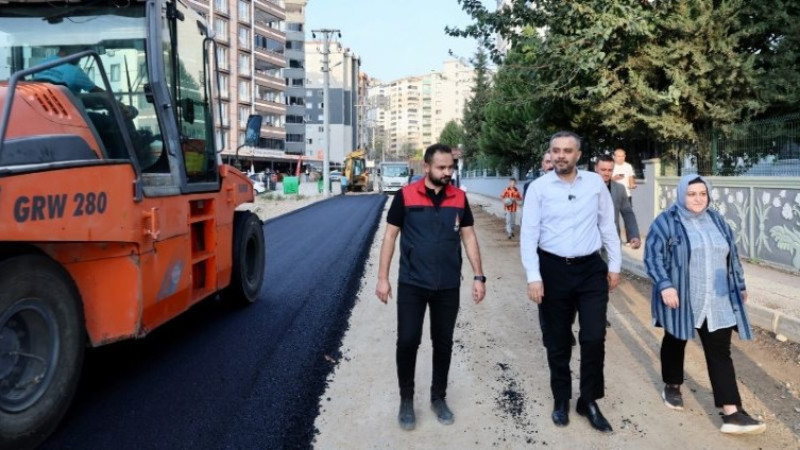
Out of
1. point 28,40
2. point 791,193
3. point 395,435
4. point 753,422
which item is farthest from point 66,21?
point 791,193

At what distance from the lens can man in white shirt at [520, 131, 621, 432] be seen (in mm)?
4180

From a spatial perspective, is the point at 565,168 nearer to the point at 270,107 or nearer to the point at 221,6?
the point at 221,6

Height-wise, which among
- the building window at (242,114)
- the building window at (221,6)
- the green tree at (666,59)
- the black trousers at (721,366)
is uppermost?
the building window at (221,6)

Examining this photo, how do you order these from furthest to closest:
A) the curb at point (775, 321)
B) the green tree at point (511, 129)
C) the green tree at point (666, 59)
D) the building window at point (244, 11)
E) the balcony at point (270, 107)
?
the balcony at point (270, 107) < the building window at point (244, 11) < the green tree at point (511, 129) < the green tree at point (666, 59) < the curb at point (775, 321)

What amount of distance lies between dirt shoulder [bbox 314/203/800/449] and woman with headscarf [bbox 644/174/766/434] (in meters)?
0.31

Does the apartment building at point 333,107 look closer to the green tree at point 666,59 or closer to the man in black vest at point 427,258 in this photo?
the green tree at point 666,59

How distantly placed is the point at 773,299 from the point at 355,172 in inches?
1726

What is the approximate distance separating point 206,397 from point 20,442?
1270 mm

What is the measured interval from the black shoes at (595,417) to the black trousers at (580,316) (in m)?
0.05

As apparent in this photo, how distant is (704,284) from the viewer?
13.9 feet

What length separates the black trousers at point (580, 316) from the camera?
4.17 meters

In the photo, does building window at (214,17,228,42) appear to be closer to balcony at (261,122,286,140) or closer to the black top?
balcony at (261,122,286,140)

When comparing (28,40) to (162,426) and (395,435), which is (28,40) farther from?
(395,435)

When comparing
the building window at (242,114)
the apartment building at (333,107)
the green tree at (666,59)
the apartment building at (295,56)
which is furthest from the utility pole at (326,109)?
→ the apartment building at (333,107)
